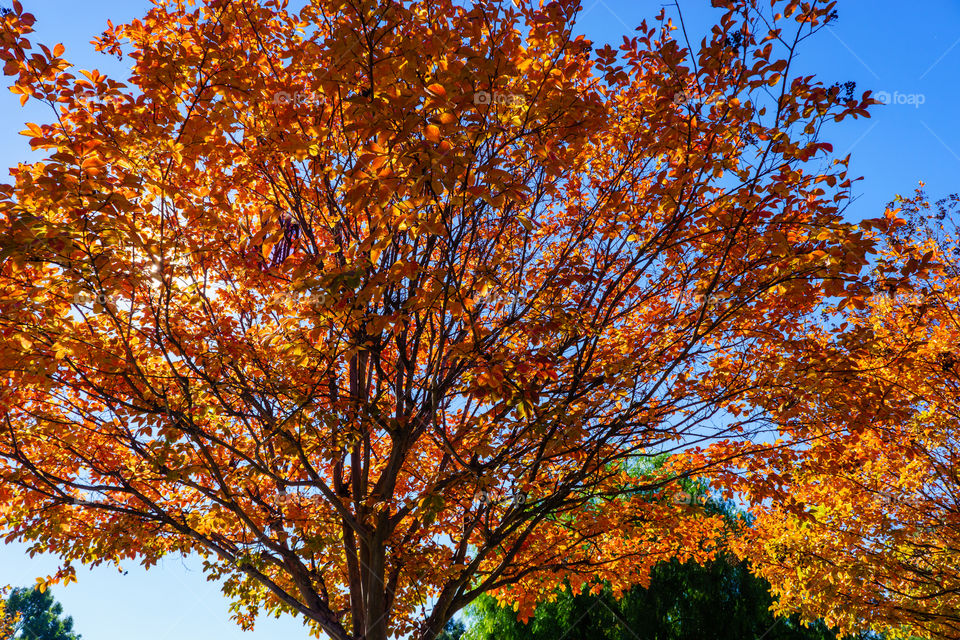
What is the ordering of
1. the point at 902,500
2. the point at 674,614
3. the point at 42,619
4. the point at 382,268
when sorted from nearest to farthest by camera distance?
the point at 382,268 → the point at 902,500 → the point at 674,614 → the point at 42,619

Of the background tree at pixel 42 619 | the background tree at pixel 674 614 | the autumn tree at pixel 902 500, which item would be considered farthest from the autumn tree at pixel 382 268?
the background tree at pixel 42 619

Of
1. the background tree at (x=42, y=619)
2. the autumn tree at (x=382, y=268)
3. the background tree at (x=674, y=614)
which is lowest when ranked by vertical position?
the background tree at (x=674, y=614)

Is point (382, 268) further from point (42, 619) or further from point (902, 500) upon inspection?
point (42, 619)

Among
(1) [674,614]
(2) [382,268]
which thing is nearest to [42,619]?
(1) [674,614]

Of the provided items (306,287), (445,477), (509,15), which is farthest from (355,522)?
(509,15)

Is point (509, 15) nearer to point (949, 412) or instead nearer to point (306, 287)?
point (306, 287)

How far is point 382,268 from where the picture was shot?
4.92m

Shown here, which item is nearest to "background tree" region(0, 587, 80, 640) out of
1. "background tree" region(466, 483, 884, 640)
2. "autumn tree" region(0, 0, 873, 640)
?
"background tree" region(466, 483, 884, 640)

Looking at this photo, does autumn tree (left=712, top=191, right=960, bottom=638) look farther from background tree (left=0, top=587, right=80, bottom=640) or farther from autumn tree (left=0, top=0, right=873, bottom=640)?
background tree (left=0, top=587, right=80, bottom=640)

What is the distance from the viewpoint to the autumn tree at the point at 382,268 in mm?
3635

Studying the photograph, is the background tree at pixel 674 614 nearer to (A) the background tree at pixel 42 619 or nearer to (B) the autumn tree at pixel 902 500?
(B) the autumn tree at pixel 902 500

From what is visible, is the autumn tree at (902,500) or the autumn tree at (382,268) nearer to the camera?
the autumn tree at (382,268)

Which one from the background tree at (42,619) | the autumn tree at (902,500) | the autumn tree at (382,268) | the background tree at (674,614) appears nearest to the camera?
the autumn tree at (382,268)

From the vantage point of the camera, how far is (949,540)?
8.52 meters
